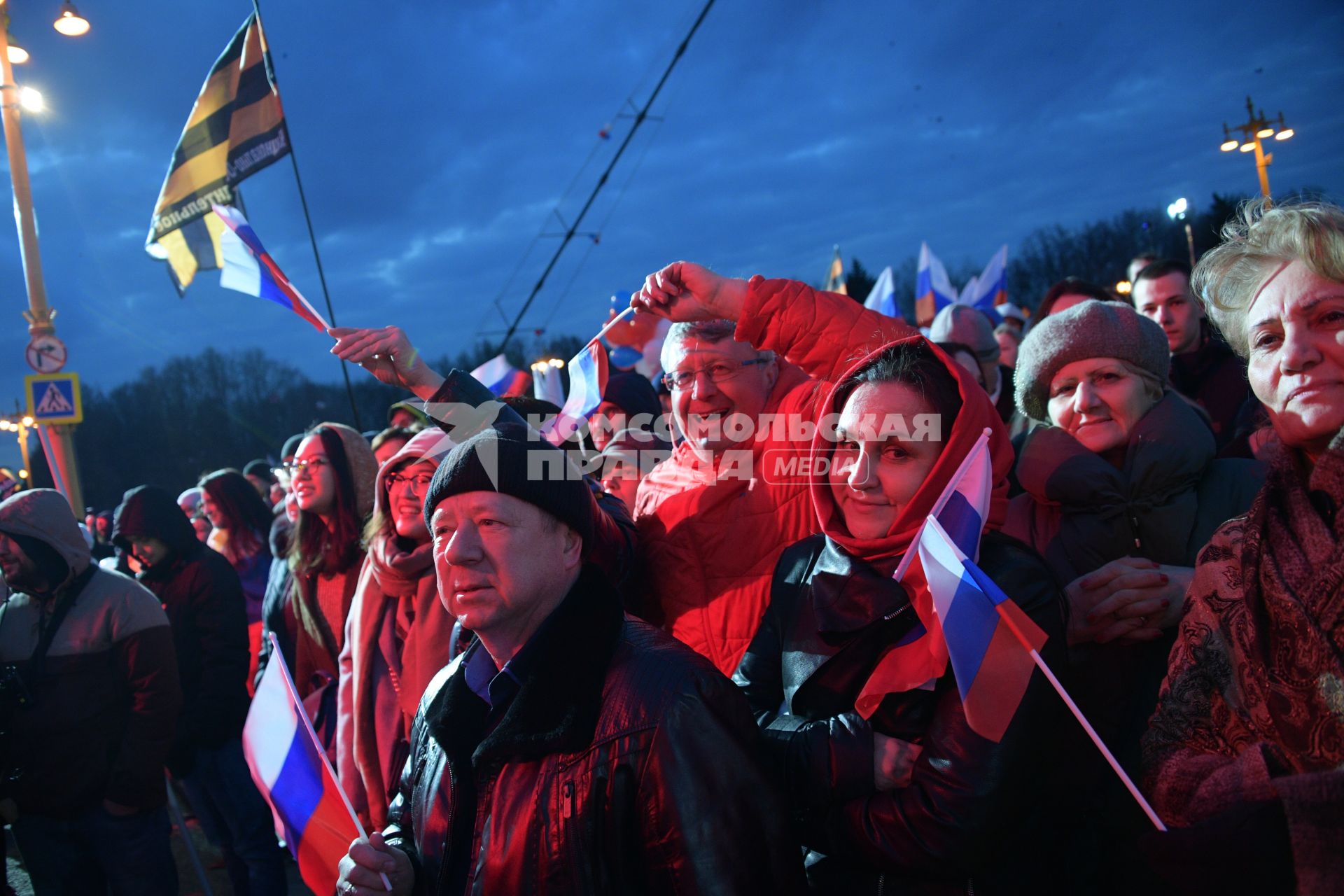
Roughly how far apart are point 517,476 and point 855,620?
2.86 feet

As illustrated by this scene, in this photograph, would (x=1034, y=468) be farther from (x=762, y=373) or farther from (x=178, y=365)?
(x=178, y=365)

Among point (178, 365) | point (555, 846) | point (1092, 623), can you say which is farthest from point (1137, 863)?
point (178, 365)

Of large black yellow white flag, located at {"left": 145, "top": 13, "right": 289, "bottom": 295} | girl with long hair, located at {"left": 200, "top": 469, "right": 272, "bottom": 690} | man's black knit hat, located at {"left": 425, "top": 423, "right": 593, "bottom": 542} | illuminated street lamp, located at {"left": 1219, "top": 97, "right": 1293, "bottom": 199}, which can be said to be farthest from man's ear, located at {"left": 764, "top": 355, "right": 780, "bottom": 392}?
illuminated street lamp, located at {"left": 1219, "top": 97, "right": 1293, "bottom": 199}

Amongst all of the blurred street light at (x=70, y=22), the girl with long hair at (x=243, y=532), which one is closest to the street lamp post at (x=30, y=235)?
the blurred street light at (x=70, y=22)

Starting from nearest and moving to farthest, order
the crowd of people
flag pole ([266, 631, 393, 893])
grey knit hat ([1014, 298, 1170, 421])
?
the crowd of people < flag pole ([266, 631, 393, 893]) < grey knit hat ([1014, 298, 1170, 421])

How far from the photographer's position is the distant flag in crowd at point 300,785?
6.98 feet

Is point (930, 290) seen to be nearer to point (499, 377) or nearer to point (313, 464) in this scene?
point (499, 377)

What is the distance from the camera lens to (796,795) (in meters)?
1.88

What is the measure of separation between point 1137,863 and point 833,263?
39.6 feet

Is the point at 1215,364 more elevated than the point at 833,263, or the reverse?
the point at 833,263

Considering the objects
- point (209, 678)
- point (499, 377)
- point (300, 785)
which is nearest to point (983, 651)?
point (300, 785)

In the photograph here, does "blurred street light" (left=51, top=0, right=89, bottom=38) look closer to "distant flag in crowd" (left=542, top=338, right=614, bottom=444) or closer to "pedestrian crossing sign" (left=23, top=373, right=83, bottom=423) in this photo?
"pedestrian crossing sign" (left=23, top=373, right=83, bottom=423)

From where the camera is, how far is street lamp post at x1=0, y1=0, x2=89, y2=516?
886 centimetres

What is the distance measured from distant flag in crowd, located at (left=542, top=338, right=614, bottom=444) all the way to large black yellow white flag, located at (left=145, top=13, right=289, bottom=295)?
390cm
